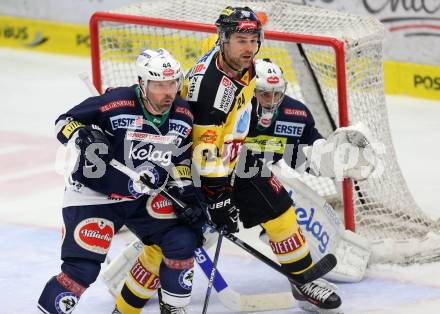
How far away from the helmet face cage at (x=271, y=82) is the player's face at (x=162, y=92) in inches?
31.6

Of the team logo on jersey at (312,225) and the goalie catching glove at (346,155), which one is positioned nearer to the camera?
the goalie catching glove at (346,155)

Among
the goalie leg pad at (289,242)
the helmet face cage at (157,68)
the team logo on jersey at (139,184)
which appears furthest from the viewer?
the goalie leg pad at (289,242)

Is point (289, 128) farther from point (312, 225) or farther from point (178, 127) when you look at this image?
point (178, 127)

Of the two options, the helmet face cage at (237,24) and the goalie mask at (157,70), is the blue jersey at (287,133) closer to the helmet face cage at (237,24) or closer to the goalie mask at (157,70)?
the helmet face cage at (237,24)

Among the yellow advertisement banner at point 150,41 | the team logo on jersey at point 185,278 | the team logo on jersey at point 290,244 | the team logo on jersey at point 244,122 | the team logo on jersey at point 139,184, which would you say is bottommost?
the yellow advertisement banner at point 150,41

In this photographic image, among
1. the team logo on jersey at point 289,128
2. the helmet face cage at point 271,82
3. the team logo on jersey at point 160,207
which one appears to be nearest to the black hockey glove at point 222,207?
the team logo on jersey at point 160,207

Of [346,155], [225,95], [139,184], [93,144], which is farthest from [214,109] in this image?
[346,155]

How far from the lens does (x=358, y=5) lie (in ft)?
29.0

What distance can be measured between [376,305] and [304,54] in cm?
170

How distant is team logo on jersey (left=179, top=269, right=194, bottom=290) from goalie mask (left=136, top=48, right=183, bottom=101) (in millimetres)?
701

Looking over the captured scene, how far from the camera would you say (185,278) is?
4.52 m

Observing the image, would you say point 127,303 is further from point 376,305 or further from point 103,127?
point 376,305

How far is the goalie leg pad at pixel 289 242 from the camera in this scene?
502 centimetres

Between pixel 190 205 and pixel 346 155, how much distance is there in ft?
3.23
